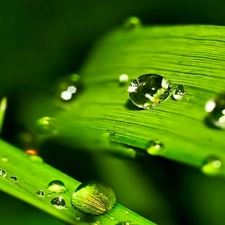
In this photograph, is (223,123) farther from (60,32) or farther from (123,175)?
(60,32)

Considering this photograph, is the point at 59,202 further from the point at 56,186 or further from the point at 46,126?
the point at 46,126

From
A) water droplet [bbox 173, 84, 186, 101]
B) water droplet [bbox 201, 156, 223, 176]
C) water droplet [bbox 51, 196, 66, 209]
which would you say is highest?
water droplet [bbox 173, 84, 186, 101]

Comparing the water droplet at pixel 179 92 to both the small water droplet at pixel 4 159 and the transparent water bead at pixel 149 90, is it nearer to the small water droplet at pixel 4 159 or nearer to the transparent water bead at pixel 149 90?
the transparent water bead at pixel 149 90

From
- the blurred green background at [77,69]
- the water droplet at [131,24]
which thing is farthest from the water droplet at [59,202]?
the water droplet at [131,24]

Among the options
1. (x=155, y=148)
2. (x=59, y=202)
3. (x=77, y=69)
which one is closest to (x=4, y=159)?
(x=59, y=202)

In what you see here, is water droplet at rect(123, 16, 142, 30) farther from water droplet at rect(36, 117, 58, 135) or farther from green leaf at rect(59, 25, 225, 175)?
water droplet at rect(36, 117, 58, 135)

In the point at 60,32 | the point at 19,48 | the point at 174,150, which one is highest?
the point at 60,32

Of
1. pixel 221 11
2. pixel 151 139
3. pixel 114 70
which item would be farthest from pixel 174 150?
pixel 221 11

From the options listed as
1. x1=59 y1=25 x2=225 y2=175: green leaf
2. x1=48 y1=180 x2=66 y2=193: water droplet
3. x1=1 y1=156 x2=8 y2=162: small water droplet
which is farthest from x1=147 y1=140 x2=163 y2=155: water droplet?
x1=1 y1=156 x2=8 y2=162: small water droplet
